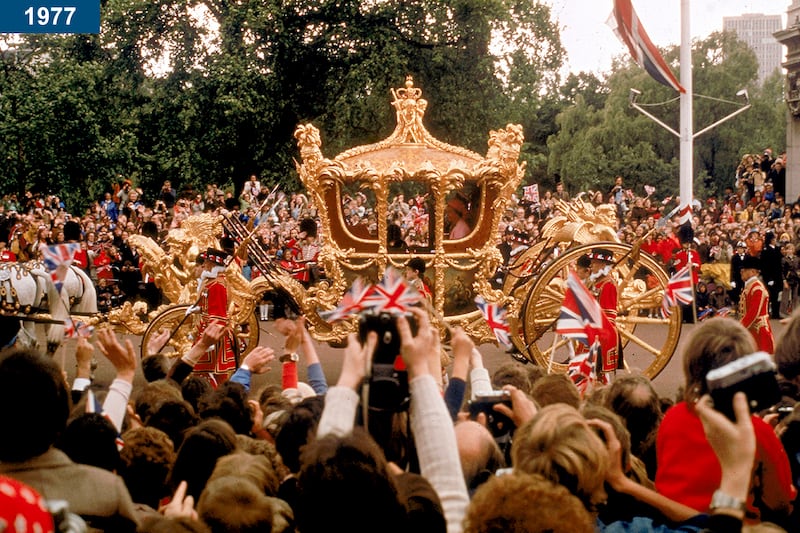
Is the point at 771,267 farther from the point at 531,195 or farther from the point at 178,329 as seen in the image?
the point at 178,329

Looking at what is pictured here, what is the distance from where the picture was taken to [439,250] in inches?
456

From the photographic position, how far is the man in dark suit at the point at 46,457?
3.21 m

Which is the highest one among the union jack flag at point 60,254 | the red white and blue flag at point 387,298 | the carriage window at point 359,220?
the carriage window at point 359,220

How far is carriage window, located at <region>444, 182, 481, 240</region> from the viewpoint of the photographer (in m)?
12.1

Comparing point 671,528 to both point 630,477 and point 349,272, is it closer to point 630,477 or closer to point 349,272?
point 630,477

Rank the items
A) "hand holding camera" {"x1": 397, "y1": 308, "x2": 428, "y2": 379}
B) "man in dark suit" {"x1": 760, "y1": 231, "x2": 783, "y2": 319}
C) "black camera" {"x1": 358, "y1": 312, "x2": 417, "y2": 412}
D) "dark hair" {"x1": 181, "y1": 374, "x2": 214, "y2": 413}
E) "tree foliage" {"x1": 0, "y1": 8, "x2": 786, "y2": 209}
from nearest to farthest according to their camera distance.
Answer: "hand holding camera" {"x1": 397, "y1": 308, "x2": 428, "y2": 379} → "black camera" {"x1": 358, "y1": 312, "x2": 417, "y2": 412} → "dark hair" {"x1": 181, "y1": 374, "x2": 214, "y2": 413} → "man in dark suit" {"x1": 760, "y1": 231, "x2": 783, "y2": 319} → "tree foliage" {"x1": 0, "y1": 8, "x2": 786, "y2": 209}

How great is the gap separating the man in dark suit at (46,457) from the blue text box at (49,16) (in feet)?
47.0

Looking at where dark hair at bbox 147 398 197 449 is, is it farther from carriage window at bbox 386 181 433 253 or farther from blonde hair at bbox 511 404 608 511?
carriage window at bbox 386 181 433 253

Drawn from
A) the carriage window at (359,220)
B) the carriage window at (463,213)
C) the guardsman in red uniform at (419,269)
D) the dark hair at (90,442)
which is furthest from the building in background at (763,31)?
the dark hair at (90,442)

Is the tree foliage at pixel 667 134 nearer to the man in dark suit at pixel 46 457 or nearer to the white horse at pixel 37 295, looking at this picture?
the white horse at pixel 37 295

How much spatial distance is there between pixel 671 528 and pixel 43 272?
822cm

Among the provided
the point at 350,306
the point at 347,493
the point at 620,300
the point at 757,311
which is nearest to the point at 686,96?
the point at 620,300

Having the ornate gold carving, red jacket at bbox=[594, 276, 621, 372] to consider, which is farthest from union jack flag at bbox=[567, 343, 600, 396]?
the ornate gold carving

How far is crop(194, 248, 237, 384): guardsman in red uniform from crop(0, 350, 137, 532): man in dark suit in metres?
7.18
